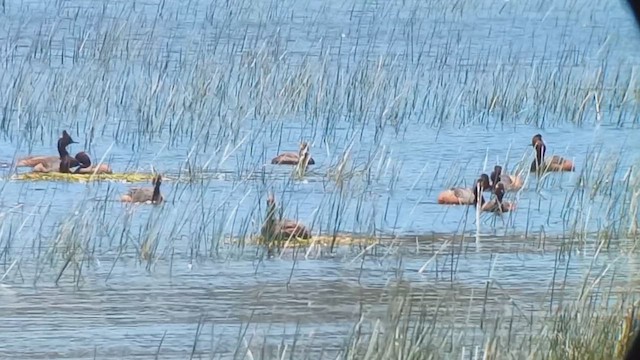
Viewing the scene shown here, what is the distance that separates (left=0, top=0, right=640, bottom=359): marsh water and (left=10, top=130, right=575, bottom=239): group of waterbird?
3cm

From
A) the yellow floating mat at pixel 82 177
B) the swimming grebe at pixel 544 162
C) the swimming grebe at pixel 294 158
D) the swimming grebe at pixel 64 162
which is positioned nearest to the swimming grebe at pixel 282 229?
the swimming grebe at pixel 294 158

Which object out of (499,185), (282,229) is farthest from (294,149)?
(499,185)

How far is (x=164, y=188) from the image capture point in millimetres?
4586

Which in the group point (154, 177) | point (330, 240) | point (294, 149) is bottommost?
point (330, 240)

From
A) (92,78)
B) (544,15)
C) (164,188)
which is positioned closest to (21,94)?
(92,78)

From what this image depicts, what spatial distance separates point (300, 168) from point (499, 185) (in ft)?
2.05

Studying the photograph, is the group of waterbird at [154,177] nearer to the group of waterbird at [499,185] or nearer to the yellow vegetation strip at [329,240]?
the yellow vegetation strip at [329,240]

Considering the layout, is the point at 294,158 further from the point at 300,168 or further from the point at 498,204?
the point at 498,204

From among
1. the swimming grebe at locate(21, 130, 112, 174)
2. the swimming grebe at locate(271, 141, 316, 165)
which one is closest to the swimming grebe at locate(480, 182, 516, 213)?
the swimming grebe at locate(271, 141, 316, 165)

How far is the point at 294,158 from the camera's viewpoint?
15.4 feet

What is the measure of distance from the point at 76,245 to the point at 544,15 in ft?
5.77

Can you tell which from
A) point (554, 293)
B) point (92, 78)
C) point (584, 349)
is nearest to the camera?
point (584, 349)

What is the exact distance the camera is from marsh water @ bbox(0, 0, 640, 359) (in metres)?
4.14

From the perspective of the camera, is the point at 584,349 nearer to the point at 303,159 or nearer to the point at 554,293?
the point at 554,293
